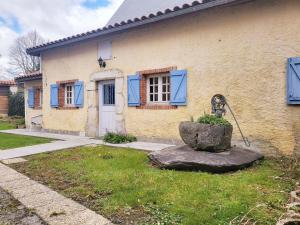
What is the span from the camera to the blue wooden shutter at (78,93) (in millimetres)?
11188

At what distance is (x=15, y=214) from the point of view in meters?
3.69

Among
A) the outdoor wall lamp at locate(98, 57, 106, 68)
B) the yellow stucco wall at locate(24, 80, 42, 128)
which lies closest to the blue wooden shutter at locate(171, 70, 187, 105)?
the outdoor wall lamp at locate(98, 57, 106, 68)

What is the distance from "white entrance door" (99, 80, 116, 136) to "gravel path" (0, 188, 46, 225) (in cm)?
621

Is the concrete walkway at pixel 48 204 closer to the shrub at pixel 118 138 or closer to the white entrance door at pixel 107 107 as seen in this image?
the shrub at pixel 118 138

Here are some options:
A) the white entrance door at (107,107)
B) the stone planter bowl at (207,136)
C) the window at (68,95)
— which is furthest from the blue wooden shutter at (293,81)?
the window at (68,95)

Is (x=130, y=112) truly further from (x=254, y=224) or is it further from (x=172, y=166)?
(x=254, y=224)

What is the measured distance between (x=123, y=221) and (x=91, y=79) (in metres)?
8.09

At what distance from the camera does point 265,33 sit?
263 inches

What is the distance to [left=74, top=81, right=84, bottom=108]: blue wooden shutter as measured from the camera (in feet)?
36.7

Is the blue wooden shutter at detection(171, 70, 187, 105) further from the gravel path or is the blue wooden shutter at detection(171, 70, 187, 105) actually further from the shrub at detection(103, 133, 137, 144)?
the gravel path

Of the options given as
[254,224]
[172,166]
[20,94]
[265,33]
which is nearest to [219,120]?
[172,166]

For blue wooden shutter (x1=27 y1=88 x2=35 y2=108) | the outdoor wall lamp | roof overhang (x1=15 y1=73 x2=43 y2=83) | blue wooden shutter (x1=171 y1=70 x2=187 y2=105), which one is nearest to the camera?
blue wooden shutter (x1=171 y1=70 x2=187 y2=105)

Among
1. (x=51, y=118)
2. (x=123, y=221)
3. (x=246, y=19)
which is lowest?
(x=123, y=221)

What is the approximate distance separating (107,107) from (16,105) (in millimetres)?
15035
